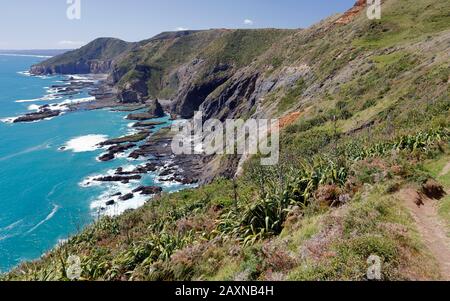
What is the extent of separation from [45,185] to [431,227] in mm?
64241

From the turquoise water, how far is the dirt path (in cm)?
1856

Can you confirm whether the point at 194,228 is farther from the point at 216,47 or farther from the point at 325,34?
the point at 216,47

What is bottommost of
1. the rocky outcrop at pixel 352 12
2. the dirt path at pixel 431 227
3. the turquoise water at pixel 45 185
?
the turquoise water at pixel 45 185

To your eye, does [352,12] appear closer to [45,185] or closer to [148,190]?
[148,190]

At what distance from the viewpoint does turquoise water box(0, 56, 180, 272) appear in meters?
47.0

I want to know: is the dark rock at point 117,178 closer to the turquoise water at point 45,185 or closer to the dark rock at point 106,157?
the turquoise water at point 45,185

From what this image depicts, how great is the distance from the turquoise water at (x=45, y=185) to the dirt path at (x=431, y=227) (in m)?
18.6

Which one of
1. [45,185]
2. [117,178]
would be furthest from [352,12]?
[45,185]

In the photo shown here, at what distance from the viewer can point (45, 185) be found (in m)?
64.1

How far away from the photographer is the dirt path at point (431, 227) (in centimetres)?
931

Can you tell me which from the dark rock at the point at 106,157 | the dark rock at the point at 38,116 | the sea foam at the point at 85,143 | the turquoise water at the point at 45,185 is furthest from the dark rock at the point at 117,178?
the dark rock at the point at 38,116

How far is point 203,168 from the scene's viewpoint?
226ft

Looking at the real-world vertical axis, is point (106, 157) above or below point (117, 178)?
above
